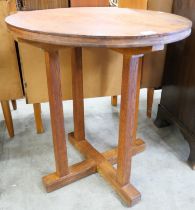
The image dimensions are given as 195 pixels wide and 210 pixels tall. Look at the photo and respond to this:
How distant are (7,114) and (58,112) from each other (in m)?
0.64

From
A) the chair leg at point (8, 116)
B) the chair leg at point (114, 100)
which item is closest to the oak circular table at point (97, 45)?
the chair leg at point (8, 116)

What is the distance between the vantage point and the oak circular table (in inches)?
30.6

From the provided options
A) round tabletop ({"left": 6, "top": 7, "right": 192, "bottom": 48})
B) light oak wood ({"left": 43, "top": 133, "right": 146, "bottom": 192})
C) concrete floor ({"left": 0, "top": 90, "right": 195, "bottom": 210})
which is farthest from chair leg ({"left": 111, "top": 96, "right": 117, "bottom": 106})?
round tabletop ({"left": 6, "top": 7, "right": 192, "bottom": 48})

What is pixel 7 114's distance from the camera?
5.22 ft

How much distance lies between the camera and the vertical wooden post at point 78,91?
4.19ft

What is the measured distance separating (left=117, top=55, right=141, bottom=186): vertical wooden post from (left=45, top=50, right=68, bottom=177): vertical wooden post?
26 cm

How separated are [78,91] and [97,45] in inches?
24.4

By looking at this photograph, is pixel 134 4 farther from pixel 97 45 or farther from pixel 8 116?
pixel 8 116

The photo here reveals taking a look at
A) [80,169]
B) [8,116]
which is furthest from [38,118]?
[80,169]

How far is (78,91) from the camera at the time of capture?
4.47 feet

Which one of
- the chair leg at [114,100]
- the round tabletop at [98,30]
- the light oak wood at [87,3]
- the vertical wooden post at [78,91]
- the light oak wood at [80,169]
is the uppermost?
the round tabletop at [98,30]

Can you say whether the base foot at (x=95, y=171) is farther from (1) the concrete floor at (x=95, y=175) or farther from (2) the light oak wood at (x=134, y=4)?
(2) the light oak wood at (x=134, y=4)

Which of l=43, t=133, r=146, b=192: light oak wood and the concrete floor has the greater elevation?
l=43, t=133, r=146, b=192: light oak wood

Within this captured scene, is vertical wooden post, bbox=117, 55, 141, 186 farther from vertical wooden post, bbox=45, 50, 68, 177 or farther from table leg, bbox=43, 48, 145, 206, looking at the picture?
vertical wooden post, bbox=45, 50, 68, 177
